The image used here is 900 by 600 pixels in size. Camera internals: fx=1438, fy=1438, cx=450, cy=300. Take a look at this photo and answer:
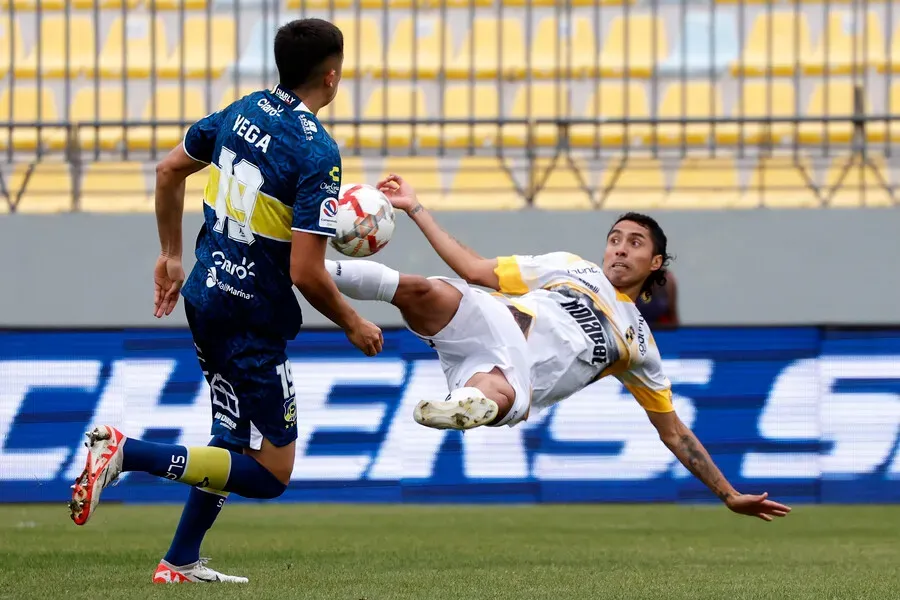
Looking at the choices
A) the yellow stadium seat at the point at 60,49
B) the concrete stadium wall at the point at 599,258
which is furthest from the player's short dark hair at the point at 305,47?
the yellow stadium seat at the point at 60,49

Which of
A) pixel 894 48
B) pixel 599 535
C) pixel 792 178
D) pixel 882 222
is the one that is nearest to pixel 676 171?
pixel 792 178

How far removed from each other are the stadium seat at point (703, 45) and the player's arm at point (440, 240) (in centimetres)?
646

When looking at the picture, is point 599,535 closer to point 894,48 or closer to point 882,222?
A: point 882,222

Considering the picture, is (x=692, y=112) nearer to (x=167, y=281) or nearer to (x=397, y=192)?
(x=397, y=192)

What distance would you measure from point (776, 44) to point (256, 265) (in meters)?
8.13

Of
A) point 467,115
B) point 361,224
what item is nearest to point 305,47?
point 361,224

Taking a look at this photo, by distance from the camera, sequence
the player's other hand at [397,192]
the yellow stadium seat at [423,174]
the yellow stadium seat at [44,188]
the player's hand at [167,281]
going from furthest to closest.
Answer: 1. the yellow stadium seat at [423,174]
2. the yellow stadium seat at [44,188]
3. the player's other hand at [397,192]
4. the player's hand at [167,281]

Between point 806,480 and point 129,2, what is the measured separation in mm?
6864

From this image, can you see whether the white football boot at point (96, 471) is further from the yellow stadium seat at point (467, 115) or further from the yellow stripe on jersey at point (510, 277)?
the yellow stadium seat at point (467, 115)

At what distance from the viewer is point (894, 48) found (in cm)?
1206

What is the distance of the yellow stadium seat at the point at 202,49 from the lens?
476 inches

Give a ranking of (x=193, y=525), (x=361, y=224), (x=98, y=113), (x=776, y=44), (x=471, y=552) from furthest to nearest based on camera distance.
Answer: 1. (x=776, y=44)
2. (x=98, y=113)
3. (x=471, y=552)
4. (x=193, y=525)
5. (x=361, y=224)

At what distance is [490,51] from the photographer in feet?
40.1

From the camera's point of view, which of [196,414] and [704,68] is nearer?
[196,414]
